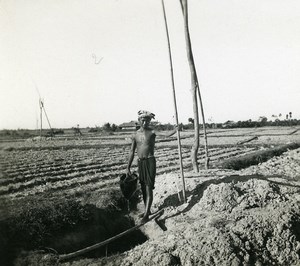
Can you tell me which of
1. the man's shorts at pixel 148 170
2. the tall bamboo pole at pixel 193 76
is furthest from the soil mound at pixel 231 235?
the tall bamboo pole at pixel 193 76

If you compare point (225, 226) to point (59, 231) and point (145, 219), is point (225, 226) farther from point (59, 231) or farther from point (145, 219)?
Result: point (59, 231)

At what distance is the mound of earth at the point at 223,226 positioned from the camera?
4.40 metres

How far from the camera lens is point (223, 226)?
5059 mm

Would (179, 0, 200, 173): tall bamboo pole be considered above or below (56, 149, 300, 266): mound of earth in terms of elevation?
above

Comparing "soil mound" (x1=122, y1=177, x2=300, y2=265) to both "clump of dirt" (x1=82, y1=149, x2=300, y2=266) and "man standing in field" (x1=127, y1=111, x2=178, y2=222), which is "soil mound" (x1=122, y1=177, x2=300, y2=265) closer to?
"clump of dirt" (x1=82, y1=149, x2=300, y2=266)

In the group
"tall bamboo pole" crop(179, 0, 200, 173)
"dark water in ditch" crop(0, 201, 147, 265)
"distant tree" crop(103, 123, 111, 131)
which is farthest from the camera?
"distant tree" crop(103, 123, 111, 131)

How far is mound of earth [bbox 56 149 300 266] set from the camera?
440 cm

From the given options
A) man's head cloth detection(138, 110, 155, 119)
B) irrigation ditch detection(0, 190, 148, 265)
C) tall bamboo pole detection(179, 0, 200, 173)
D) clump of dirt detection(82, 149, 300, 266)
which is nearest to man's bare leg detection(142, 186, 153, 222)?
clump of dirt detection(82, 149, 300, 266)

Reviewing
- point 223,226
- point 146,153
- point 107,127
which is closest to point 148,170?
point 146,153

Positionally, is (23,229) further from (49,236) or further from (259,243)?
(259,243)

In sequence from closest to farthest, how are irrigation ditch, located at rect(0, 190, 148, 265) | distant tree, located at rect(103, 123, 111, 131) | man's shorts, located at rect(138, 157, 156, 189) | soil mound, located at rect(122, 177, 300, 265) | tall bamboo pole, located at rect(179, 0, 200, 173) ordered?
soil mound, located at rect(122, 177, 300, 265), irrigation ditch, located at rect(0, 190, 148, 265), man's shorts, located at rect(138, 157, 156, 189), tall bamboo pole, located at rect(179, 0, 200, 173), distant tree, located at rect(103, 123, 111, 131)

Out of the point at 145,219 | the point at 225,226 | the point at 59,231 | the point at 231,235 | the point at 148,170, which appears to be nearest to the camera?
the point at 231,235

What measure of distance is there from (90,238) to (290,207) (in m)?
3.62

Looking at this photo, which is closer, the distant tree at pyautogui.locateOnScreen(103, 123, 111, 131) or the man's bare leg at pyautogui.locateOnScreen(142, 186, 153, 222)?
the man's bare leg at pyautogui.locateOnScreen(142, 186, 153, 222)
